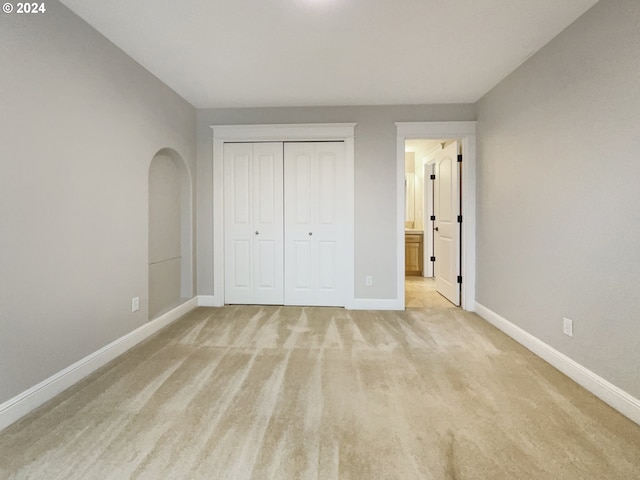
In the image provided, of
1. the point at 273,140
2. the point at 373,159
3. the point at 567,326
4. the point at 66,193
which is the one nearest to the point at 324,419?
the point at 567,326

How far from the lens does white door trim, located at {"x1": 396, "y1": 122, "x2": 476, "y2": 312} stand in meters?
3.57

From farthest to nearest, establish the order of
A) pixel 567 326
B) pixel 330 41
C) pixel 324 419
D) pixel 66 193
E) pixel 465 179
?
pixel 465 179 < pixel 330 41 < pixel 567 326 < pixel 66 193 < pixel 324 419

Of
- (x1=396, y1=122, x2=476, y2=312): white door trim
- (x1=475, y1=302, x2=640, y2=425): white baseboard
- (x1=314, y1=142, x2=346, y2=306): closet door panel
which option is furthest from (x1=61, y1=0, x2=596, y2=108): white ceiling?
(x1=475, y1=302, x2=640, y2=425): white baseboard

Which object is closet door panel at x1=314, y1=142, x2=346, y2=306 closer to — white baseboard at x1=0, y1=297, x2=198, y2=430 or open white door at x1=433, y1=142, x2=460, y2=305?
open white door at x1=433, y1=142, x2=460, y2=305

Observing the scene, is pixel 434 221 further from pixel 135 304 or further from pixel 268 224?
pixel 135 304

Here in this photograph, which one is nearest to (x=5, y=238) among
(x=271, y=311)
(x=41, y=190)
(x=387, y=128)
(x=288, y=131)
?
(x=41, y=190)

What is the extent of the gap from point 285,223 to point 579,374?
304 centimetres

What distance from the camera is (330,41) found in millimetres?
2336

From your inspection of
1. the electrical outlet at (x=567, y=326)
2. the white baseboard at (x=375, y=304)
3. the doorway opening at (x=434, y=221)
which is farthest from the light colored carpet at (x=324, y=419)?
the doorway opening at (x=434, y=221)

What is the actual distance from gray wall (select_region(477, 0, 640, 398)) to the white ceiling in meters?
0.29

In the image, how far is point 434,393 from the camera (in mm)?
1903

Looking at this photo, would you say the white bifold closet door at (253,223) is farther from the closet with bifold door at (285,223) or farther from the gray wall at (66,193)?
the gray wall at (66,193)

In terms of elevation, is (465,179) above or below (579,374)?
above

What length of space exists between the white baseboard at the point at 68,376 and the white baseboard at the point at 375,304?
2.16 metres
